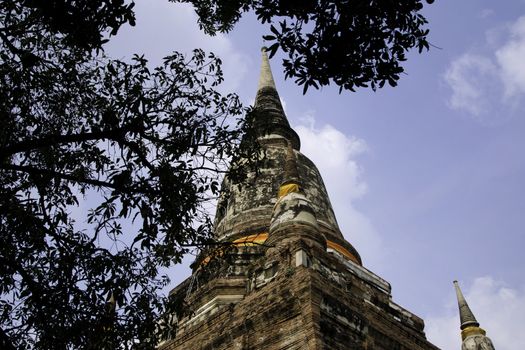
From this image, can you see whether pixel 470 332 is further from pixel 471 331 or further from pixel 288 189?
pixel 288 189

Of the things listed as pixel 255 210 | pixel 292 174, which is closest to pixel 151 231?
pixel 292 174

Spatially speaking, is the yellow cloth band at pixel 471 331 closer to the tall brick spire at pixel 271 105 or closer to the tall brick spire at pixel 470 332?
the tall brick spire at pixel 470 332

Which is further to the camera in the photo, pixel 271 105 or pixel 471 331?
pixel 271 105

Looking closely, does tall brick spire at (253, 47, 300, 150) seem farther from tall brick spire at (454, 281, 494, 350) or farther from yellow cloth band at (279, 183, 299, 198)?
tall brick spire at (454, 281, 494, 350)

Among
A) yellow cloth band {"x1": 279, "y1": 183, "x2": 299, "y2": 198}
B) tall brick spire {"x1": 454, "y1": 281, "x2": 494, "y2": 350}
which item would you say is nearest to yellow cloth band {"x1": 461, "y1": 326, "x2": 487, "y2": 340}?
tall brick spire {"x1": 454, "y1": 281, "x2": 494, "y2": 350}

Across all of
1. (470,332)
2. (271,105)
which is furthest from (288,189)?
(271,105)

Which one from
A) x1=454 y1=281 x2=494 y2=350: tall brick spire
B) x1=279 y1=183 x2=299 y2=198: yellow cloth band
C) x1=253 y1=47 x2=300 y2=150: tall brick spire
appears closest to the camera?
x1=279 y1=183 x2=299 y2=198: yellow cloth band

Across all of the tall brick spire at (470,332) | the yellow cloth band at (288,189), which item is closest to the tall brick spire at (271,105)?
the yellow cloth band at (288,189)

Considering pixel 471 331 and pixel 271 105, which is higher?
pixel 271 105

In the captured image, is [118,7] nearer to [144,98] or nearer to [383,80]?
[144,98]

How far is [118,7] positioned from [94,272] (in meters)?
2.74

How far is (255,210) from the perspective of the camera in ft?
43.4

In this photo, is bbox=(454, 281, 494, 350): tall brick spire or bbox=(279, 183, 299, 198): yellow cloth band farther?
bbox=(454, 281, 494, 350): tall brick spire

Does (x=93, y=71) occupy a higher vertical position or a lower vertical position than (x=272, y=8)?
higher
